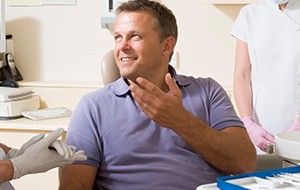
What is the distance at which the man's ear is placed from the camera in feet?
5.90

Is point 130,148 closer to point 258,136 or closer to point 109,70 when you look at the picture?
point 109,70

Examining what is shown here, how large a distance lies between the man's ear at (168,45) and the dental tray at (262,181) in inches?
31.6

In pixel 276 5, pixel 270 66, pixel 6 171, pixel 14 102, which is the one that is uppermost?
pixel 276 5

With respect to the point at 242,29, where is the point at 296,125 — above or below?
below

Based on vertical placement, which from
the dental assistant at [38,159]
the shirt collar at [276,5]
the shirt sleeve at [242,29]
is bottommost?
the dental assistant at [38,159]

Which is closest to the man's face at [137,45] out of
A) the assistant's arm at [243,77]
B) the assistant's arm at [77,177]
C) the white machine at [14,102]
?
the assistant's arm at [77,177]

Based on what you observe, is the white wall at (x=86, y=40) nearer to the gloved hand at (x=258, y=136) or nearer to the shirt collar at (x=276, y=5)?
the shirt collar at (x=276, y=5)

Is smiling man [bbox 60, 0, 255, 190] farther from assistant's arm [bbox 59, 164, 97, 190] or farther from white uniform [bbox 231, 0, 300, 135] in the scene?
white uniform [bbox 231, 0, 300, 135]

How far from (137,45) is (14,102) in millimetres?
1321

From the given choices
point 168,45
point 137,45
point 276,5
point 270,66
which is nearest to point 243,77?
point 270,66

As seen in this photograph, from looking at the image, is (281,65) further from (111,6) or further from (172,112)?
(111,6)

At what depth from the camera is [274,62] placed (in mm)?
2229

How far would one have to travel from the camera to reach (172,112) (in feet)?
4.76

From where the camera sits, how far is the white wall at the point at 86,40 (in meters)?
3.05
